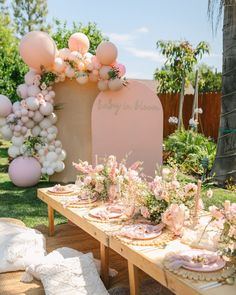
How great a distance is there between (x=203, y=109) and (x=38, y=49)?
23.4 feet

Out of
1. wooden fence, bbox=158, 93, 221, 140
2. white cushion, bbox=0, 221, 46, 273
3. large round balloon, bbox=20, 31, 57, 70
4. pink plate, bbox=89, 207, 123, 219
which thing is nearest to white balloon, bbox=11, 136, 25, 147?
large round balloon, bbox=20, 31, 57, 70

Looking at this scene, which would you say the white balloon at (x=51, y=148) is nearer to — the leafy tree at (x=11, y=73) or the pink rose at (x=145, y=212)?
the pink rose at (x=145, y=212)

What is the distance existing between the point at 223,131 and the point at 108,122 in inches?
83.9

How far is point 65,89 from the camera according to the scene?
7.80 meters

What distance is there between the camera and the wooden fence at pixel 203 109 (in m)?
12.1

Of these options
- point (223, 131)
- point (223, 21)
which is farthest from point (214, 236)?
point (223, 21)

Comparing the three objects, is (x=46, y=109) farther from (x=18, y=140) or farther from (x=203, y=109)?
(x=203, y=109)

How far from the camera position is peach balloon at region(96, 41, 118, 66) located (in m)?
7.07

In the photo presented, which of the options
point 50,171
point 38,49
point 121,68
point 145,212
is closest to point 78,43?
point 38,49

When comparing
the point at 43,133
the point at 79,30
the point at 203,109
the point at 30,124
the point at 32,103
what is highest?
the point at 79,30

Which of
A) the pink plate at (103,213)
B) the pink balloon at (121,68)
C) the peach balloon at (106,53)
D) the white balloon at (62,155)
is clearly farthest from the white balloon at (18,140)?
the pink plate at (103,213)

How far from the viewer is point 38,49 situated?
6836 mm

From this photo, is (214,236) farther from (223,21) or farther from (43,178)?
(43,178)

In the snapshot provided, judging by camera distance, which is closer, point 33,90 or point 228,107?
point 228,107
